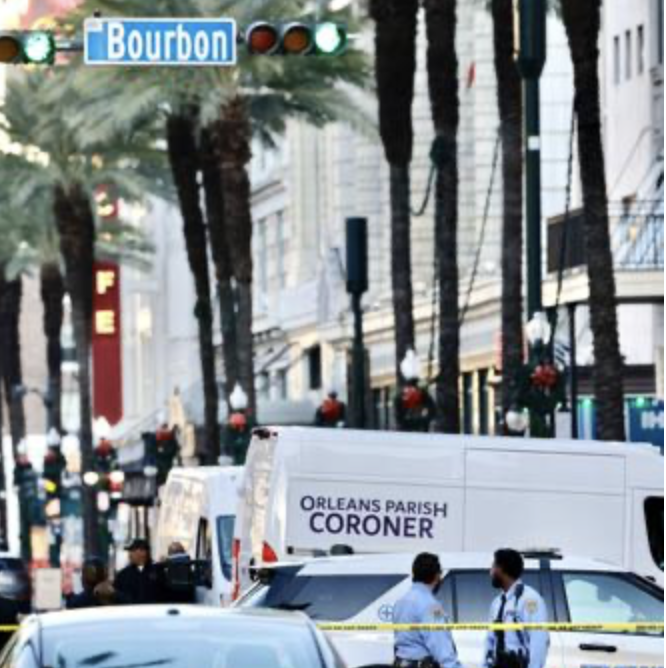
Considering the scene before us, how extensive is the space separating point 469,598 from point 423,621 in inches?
67.4

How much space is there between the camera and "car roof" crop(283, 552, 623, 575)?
72.1ft

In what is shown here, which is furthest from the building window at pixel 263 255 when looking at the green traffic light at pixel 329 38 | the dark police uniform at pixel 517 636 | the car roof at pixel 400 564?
the dark police uniform at pixel 517 636

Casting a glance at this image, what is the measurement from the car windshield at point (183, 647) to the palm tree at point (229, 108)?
3910cm

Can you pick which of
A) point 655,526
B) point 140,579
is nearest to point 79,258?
point 140,579

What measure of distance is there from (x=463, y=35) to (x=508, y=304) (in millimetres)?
32185

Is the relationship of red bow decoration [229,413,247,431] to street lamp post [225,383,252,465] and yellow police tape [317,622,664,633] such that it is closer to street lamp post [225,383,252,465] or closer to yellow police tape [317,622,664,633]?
street lamp post [225,383,252,465]

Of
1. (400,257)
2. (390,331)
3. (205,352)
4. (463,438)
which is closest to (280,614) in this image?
(463,438)

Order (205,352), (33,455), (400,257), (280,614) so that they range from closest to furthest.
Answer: (280,614), (400,257), (205,352), (33,455)

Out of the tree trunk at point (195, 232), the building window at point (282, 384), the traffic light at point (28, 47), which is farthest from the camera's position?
the building window at point (282, 384)

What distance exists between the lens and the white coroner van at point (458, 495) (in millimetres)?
26891

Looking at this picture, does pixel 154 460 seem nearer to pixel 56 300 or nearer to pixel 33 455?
pixel 56 300

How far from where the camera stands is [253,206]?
98625 mm

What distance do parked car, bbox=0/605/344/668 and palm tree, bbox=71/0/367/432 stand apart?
3886cm

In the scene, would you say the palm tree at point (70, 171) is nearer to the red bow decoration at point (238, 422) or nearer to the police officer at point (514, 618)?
the red bow decoration at point (238, 422)
